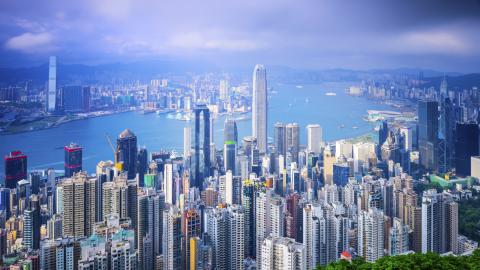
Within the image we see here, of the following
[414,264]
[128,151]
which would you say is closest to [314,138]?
[128,151]

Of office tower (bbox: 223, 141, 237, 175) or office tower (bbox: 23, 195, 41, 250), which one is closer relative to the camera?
office tower (bbox: 23, 195, 41, 250)

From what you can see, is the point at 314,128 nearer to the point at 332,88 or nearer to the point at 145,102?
the point at 332,88

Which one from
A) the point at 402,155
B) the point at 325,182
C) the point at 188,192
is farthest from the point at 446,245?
the point at 188,192

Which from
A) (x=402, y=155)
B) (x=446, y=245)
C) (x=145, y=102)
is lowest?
(x=446, y=245)

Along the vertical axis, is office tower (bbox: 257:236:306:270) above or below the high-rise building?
below

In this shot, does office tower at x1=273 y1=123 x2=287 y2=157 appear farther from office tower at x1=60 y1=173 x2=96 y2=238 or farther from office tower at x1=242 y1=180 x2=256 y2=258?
office tower at x1=60 y1=173 x2=96 y2=238

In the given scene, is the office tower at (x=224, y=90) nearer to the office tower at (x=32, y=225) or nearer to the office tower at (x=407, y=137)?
the office tower at (x=407, y=137)

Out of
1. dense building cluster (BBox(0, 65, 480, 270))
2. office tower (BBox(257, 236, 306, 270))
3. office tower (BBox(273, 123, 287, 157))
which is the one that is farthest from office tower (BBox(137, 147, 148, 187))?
office tower (BBox(273, 123, 287, 157))
